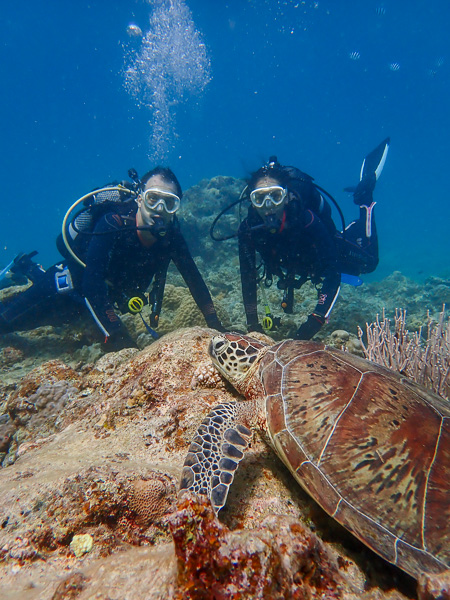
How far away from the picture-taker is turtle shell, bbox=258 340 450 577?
1.38 m

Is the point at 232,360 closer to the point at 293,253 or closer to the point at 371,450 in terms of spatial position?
the point at 371,450

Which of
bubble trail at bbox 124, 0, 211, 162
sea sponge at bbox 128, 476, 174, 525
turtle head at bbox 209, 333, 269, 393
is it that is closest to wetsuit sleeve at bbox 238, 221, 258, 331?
turtle head at bbox 209, 333, 269, 393

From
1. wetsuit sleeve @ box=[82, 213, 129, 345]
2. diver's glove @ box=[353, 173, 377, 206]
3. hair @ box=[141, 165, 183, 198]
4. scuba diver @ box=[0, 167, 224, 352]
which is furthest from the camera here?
diver's glove @ box=[353, 173, 377, 206]

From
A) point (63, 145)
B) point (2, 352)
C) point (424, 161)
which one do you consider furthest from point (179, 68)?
point (424, 161)

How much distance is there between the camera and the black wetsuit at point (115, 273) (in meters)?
4.98

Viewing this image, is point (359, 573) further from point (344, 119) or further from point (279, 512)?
point (344, 119)

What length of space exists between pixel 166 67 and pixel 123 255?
216 feet

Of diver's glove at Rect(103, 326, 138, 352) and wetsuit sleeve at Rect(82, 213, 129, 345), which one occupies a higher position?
wetsuit sleeve at Rect(82, 213, 129, 345)

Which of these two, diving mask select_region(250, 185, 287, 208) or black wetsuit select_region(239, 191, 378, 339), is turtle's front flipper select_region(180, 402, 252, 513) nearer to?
black wetsuit select_region(239, 191, 378, 339)

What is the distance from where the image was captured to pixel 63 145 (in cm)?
8344

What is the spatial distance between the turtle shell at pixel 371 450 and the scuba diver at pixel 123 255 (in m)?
3.48

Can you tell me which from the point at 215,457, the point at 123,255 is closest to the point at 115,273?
the point at 123,255

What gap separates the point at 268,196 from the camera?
18.9ft

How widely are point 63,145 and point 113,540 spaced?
10635cm
